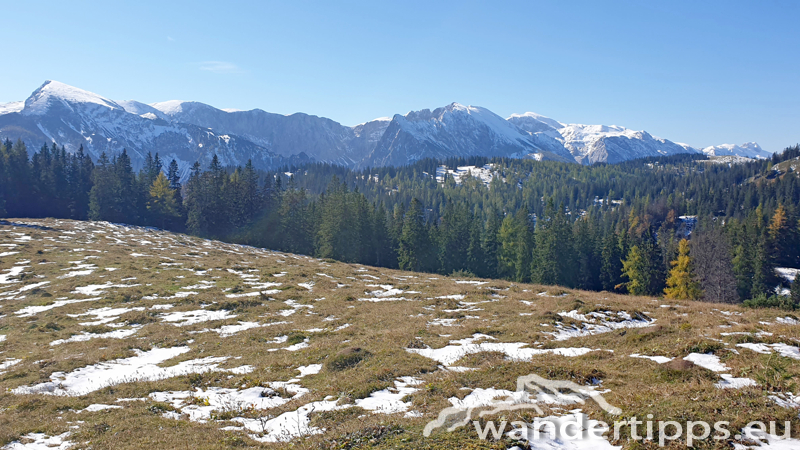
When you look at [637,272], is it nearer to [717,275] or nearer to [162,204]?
[717,275]

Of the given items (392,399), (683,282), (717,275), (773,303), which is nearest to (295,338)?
(392,399)

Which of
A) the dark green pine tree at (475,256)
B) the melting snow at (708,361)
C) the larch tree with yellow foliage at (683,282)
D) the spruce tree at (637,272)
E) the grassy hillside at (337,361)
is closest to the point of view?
the grassy hillside at (337,361)

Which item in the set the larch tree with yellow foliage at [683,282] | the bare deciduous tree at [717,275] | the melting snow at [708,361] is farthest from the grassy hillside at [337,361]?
the bare deciduous tree at [717,275]

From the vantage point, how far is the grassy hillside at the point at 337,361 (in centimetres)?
973

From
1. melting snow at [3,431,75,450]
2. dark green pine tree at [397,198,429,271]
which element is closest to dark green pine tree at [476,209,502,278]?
dark green pine tree at [397,198,429,271]

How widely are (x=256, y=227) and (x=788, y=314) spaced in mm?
89092

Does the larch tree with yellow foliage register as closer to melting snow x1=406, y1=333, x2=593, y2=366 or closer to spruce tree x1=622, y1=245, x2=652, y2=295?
spruce tree x1=622, y1=245, x2=652, y2=295

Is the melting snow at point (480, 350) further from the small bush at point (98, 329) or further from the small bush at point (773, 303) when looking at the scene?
the small bush at point (98, 329)

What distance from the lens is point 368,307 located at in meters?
28.6

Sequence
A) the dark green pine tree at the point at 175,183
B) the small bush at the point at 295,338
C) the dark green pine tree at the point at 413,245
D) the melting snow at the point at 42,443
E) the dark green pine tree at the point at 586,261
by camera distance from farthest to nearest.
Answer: the dark green pine tree at the point at 175,183 → the dark green pine tree at the point at 586,261 → the dark green pine tree at the point at 413,245 → the small bush at the point at 295,338 → the melting snow at the point at 42,443

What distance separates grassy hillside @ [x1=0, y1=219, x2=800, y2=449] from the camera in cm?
973

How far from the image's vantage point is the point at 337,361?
52.9 ft

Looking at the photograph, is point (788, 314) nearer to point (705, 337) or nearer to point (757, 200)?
point (705, 337)

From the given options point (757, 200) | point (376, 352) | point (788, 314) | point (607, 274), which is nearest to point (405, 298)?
point (376, 352)
